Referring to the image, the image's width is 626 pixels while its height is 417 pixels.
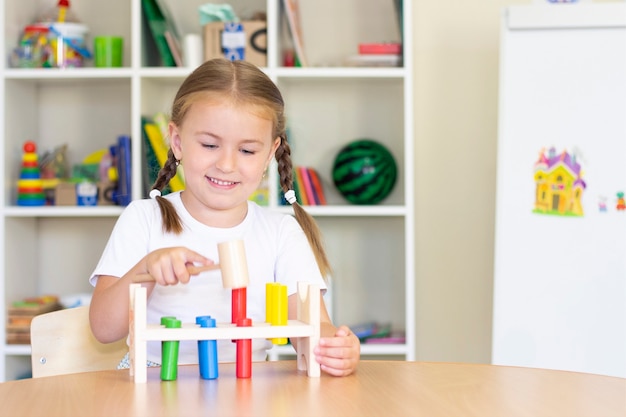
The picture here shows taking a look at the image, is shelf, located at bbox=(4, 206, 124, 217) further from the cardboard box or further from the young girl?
the young girl

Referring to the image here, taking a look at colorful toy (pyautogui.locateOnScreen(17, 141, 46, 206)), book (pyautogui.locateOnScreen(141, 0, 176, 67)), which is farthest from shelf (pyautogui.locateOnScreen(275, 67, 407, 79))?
colorful toy (pyautogui.locateOnScreen(17, 141, 46, 206))

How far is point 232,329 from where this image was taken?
1.11 metres

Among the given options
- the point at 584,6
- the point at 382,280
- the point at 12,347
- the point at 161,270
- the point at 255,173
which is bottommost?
the point at 12,347

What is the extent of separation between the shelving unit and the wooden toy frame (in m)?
1.71

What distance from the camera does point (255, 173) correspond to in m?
1.47

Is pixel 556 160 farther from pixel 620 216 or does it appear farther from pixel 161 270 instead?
pixel 161 270

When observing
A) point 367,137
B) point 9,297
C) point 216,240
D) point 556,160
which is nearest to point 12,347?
point 9,297

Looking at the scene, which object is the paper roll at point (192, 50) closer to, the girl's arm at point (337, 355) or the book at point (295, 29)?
the book at point (295, 29)

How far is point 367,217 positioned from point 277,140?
1501mm

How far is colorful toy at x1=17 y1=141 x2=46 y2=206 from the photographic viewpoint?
2867 millimetres

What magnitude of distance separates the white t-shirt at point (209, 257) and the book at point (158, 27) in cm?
131

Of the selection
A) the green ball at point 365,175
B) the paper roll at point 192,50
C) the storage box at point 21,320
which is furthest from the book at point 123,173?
the green ball at point 365,175

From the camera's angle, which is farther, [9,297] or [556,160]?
[9,297]

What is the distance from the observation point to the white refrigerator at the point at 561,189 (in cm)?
254
